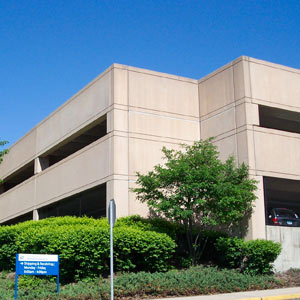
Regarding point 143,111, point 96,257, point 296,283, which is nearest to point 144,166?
point 143,111

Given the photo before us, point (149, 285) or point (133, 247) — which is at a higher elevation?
point (133, 247)

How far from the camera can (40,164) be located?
107 feet

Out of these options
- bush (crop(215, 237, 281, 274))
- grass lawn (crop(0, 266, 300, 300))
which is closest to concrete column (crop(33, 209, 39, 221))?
grass lawn (crop(0, 266, 300, 300))

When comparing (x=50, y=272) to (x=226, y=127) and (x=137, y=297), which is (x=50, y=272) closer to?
(x=137, y=297)

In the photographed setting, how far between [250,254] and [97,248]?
594cm

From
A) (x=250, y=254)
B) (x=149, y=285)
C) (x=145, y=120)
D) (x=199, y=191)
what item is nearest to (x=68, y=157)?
(x=145, y=120)

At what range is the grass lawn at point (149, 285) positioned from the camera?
15.9 m

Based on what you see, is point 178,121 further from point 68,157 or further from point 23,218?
point 23,218

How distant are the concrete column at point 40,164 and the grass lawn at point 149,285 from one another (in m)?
13.6

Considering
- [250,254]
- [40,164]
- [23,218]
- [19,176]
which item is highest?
[19,176]

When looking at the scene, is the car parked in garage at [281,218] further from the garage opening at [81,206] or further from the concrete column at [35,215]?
the concrete column at [35,215]

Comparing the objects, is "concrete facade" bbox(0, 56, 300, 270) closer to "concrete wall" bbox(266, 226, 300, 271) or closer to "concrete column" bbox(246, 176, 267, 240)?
"concrete column" bbox(246, 176, 267, 240)

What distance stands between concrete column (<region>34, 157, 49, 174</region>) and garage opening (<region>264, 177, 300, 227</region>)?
1312 centimetres

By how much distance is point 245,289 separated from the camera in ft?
58.5
